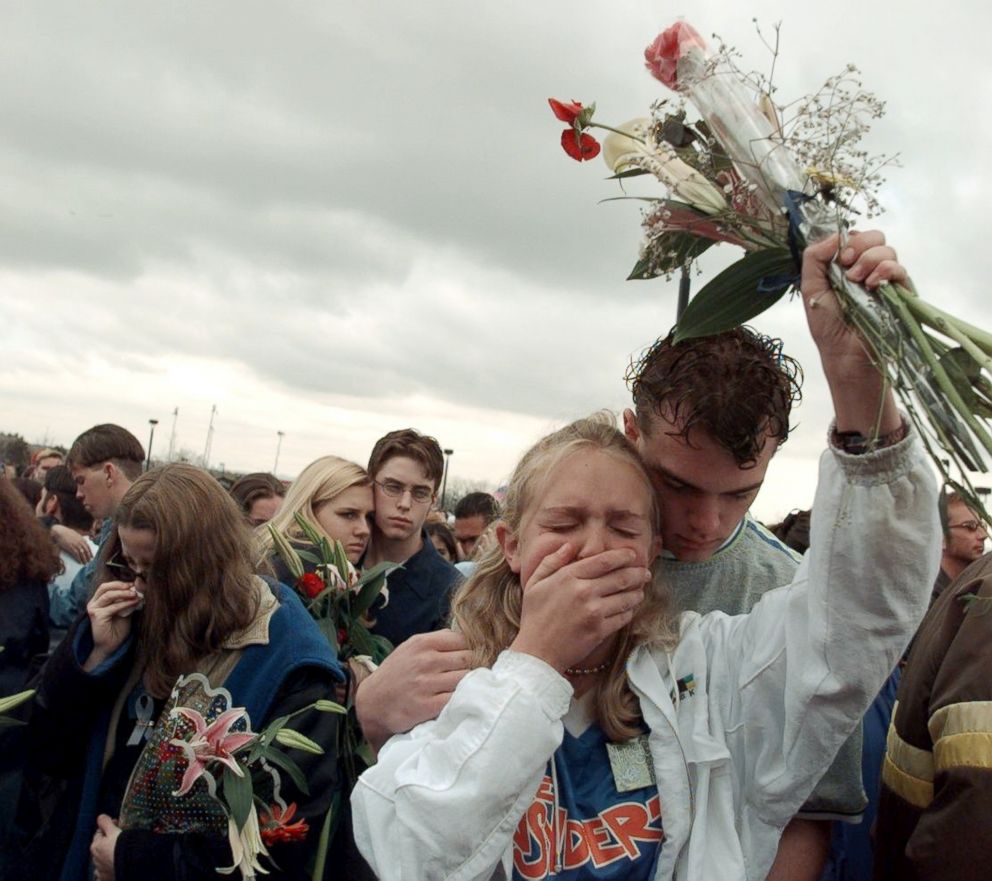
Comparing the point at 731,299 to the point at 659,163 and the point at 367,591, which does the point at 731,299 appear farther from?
the point at 367,591

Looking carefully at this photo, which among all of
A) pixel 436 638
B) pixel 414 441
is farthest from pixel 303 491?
pixel 436 638

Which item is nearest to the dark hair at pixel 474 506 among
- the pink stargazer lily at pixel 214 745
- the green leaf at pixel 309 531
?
the green leaf at pixel 309 531

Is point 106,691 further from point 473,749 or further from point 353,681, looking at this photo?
point 473,749

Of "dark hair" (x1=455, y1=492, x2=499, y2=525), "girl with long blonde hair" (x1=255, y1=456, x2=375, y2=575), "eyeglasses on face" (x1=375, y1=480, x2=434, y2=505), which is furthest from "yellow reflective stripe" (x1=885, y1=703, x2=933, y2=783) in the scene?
"dark hair" (x1=455, y1=492, x2=499, y2=525)

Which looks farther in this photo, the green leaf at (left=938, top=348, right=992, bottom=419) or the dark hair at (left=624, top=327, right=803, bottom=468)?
the dark hair at (left=624, top=327, right=803, bottom=468)

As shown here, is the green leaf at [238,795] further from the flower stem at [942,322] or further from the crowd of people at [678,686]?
the flower stem at [942,322]

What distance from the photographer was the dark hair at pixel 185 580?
2.75 metres

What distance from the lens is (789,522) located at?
4.12 metres

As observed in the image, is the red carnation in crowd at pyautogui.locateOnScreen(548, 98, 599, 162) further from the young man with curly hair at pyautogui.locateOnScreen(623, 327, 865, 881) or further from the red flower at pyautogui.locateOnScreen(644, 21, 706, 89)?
the young man with curly hair at pyautogui.locateOnScreen(623, 327, 865, 881)

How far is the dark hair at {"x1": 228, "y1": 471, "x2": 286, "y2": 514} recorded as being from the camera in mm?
5531

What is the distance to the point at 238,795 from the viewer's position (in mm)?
2387

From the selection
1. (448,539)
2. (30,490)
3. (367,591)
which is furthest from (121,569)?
(448,539)

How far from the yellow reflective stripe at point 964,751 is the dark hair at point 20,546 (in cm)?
337

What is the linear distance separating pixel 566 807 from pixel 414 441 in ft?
10.8
